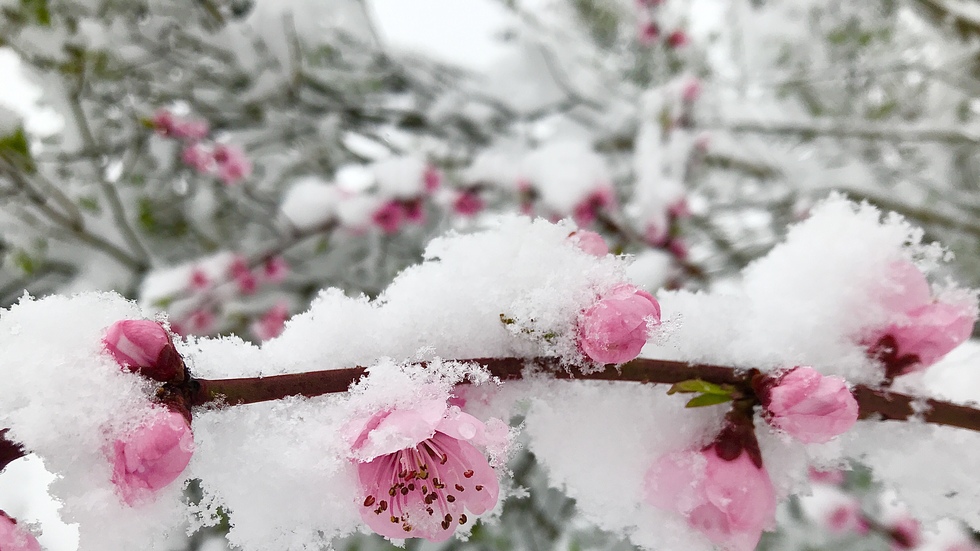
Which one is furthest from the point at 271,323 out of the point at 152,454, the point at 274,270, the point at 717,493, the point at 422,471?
the point at 717,493

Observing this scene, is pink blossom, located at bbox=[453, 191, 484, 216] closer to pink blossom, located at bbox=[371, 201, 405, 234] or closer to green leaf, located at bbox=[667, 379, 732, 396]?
pink blossom, located at bbox=[371, 201, 405, 234]

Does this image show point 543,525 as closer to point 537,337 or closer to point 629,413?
point 629,413

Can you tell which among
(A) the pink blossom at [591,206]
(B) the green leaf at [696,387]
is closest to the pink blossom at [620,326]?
(B) the green leaf at [696,387]

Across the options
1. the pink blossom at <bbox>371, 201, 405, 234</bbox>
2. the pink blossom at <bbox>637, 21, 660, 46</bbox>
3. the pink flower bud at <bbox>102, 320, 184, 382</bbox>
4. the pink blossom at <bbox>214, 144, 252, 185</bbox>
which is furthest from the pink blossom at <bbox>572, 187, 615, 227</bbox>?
the pink flower bud at <bbox>102, 320, 184, 382</bbox>

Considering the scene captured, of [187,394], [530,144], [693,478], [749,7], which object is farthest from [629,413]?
[749,7]

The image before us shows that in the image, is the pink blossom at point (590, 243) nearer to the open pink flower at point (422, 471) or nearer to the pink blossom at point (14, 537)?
the open pink flower at point (422, 471)

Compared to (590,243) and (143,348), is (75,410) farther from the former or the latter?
(590,243)

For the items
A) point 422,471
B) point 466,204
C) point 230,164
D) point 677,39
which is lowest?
point 466,204
